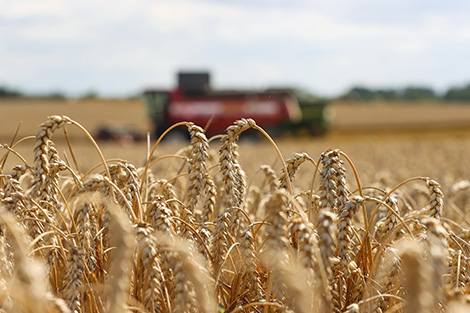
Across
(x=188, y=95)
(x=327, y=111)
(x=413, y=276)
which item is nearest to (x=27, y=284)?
(x=413, y=276)

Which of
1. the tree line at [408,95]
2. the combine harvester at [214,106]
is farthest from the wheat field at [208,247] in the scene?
the tree line at [408,95]

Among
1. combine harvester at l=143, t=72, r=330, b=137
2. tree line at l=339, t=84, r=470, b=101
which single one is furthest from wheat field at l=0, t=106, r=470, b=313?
tree line at l=339, t=84, r=470, b=101

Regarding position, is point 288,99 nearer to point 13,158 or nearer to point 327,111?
point 327,111

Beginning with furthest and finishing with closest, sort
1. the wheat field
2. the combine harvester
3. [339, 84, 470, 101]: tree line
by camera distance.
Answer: [339, 84, 470, 101]: tree line < the combine harvester < the wheat field

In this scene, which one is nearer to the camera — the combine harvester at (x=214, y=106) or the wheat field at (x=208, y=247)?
the wheat field at (x=208, y=247)

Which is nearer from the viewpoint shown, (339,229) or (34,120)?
(339,229)

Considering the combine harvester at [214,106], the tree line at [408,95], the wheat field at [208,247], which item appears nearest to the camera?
the wheat field at [208,247]

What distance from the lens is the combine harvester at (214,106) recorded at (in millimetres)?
31030

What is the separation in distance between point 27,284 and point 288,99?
33.7 m

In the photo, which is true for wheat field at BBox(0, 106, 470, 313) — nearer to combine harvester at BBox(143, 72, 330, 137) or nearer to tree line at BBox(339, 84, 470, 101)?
combine harvester at BBox(143, 72, 330, 137)

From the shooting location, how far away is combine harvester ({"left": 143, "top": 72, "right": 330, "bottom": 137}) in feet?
102

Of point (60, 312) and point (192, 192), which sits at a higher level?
point (192, 192)

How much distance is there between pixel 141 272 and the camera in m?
1.72

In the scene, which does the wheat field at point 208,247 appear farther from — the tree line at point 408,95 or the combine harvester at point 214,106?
the tree line at point 408,95
